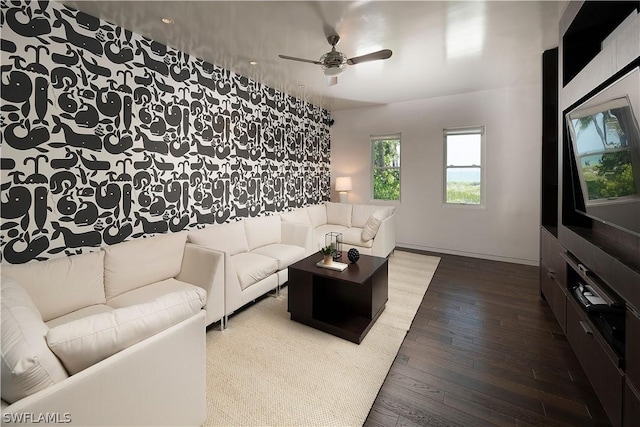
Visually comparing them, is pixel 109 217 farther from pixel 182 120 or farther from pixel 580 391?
pixel 580 391

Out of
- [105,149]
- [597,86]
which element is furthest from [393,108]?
[105,149]

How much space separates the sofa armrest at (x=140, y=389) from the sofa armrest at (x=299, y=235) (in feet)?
7.90

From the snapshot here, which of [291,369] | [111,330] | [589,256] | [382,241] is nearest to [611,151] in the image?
[589,256]

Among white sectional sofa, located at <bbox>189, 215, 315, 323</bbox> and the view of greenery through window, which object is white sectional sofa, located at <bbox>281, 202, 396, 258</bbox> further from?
the view of greenery through window

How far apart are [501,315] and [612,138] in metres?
1.87

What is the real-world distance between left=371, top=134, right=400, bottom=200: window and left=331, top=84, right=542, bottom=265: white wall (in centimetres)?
13

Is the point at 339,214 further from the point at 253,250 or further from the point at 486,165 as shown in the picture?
the point at 486,165

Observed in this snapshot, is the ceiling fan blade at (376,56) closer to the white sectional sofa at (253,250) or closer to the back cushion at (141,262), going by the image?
the white sectional sofa at (253,250)

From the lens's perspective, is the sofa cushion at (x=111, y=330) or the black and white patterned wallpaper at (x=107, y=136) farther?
the black and white patterned wallpaper at (x=107, y=136)

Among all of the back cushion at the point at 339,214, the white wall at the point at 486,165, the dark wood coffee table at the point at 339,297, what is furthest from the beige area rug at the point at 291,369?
the white wall at the point at 486,165

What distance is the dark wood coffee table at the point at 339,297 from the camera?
2484mm

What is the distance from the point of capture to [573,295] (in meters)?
2.06

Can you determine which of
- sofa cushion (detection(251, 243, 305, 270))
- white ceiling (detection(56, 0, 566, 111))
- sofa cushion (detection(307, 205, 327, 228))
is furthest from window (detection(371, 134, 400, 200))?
sofa cushion (detection(251, 243, 305, 270))

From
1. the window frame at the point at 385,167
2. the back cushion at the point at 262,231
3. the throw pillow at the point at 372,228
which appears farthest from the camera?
the window frame at the point at 385,167
